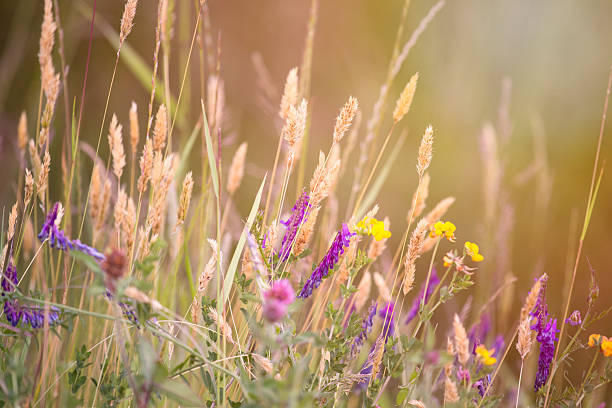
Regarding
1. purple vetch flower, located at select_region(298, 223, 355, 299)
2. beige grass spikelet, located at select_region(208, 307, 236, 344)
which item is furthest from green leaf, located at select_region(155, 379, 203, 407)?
purple vetch flower, located at select_region(298, 223, 355, 299)

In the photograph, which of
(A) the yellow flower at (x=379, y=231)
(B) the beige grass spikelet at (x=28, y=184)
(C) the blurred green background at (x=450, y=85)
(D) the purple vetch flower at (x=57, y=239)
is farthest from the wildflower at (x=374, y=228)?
(C) the blurred green background at (x=450, y=85)

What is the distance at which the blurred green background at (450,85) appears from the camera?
227cm

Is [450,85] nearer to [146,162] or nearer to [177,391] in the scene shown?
[146,162]

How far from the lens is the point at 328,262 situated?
0.71 meters

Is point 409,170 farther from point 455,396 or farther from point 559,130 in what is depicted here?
point 455,396

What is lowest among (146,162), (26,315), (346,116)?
(26,315)

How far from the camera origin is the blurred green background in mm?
2273

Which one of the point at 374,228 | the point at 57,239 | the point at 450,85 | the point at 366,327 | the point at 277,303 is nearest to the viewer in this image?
the point at 277,303

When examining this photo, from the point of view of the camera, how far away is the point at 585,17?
2326 mm

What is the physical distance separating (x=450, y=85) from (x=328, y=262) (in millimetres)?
1715

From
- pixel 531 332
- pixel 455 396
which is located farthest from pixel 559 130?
pixel 455 396

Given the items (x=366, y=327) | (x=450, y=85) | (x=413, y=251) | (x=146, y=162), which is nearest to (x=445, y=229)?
(x=413, y=251)

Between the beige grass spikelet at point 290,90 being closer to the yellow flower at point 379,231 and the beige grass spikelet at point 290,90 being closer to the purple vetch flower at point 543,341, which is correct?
the yellow flower at point 379,231

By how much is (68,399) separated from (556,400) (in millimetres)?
601
